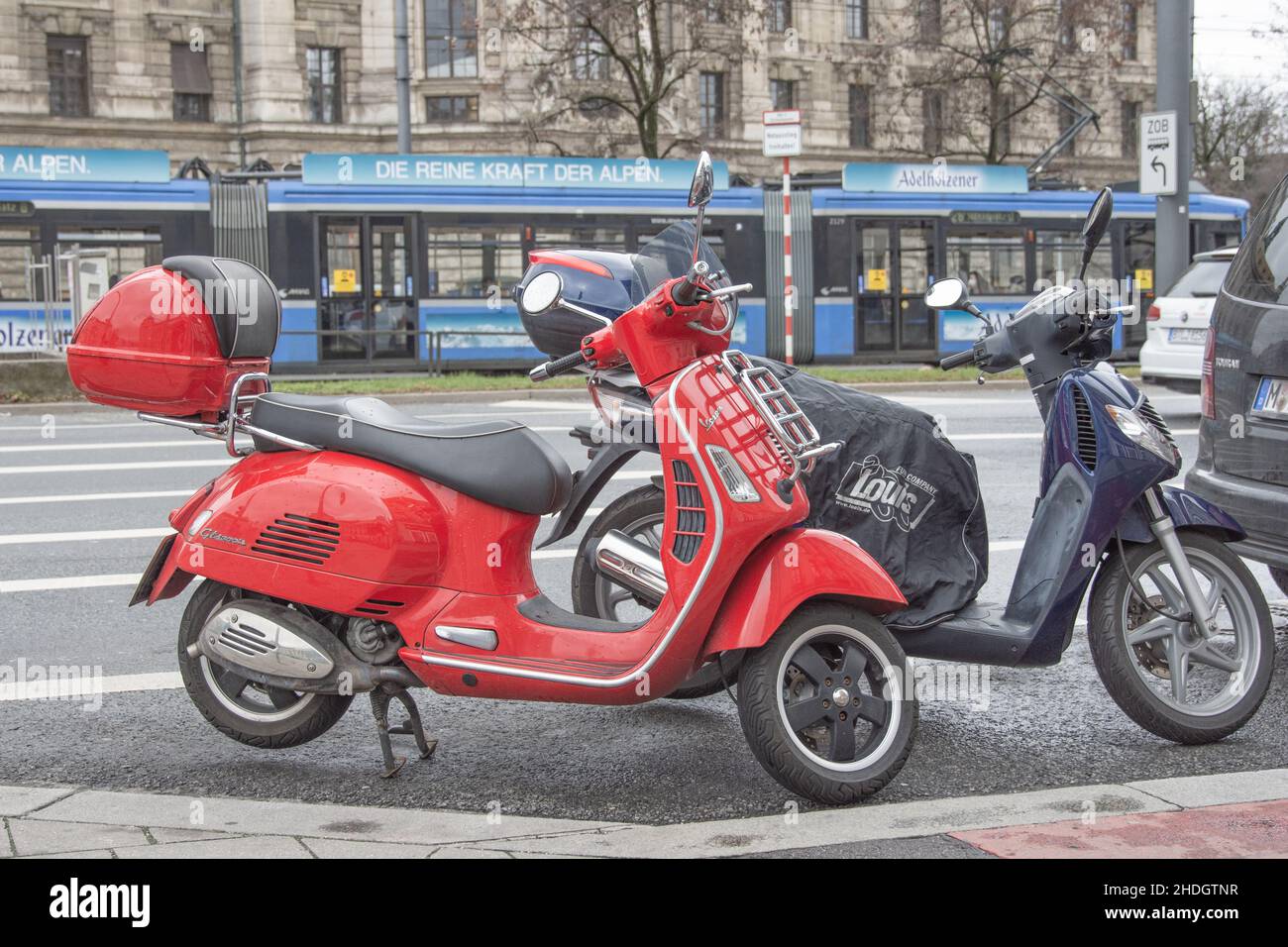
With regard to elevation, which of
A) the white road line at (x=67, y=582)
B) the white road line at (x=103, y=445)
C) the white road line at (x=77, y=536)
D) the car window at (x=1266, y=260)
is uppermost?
the car window at (x=1266, y=260)

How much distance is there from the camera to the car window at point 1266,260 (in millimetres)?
5496

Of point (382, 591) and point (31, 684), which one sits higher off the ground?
point (382, 591)

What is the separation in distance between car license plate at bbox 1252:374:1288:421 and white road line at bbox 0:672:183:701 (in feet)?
13.0

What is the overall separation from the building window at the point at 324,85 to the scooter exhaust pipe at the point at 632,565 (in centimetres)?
4351

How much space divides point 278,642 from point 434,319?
19452mm

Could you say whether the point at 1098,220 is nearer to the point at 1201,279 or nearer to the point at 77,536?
the point at 77,536

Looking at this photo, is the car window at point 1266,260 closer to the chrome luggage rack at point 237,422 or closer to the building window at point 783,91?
the chrome luggage rack at point 237,422

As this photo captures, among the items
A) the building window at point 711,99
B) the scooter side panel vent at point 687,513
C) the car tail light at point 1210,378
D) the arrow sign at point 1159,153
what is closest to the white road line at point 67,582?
the car tail light at point 1210,378

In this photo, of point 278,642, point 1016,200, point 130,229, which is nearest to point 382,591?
point 278,642

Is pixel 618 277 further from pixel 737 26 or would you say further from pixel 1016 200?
pixel 737 26

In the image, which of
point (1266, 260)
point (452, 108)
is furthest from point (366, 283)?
point (452, 108)

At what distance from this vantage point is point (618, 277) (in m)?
5.19

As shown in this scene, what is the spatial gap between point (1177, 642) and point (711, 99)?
46.3 m
